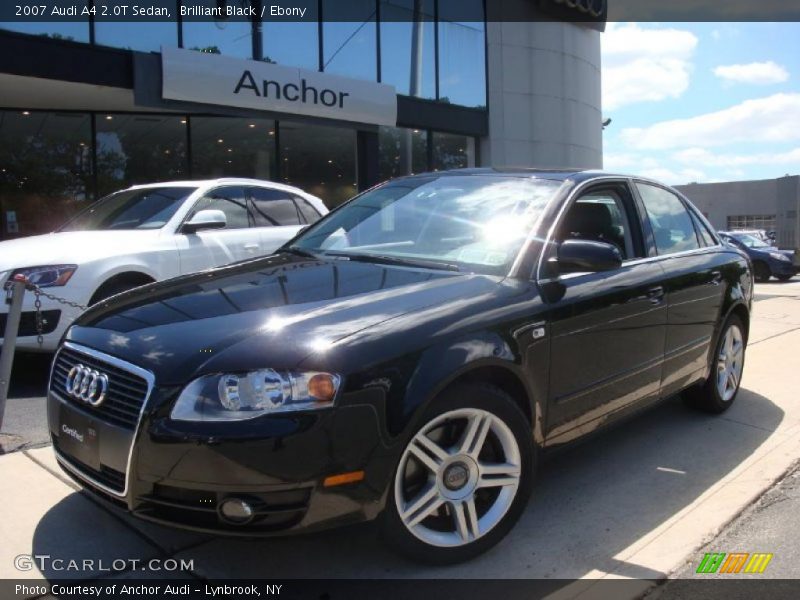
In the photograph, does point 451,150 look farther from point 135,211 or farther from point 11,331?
point 11,331

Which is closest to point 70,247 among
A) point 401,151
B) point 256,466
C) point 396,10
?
point 256,466

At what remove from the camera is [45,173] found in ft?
45.2

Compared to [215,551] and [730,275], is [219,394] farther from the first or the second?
[730,275]

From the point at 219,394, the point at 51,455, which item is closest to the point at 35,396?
the point at 51,455

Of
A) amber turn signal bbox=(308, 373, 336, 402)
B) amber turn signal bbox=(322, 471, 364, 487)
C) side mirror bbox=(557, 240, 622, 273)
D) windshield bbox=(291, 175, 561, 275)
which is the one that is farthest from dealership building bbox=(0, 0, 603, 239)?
amber turn signal bbox=(322, 471, 364, 487)

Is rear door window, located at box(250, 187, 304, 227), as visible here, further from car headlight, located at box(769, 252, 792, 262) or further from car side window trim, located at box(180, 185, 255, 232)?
car headlight, located at box(769, 252, 792, 262)

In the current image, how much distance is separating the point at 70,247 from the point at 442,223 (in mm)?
3421

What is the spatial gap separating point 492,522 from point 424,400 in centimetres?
73

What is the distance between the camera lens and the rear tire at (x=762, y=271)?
20.8 m

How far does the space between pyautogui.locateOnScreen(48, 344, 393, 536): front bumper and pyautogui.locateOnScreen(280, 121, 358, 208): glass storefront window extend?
1319 centimetres

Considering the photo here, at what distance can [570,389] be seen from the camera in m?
3.35

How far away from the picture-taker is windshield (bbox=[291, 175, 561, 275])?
349 cm

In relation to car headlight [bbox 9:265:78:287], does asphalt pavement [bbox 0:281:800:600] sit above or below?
below

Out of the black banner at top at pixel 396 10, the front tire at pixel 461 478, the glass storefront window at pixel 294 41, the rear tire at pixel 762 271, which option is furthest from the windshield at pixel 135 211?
the rear tire at pixel 762 271
